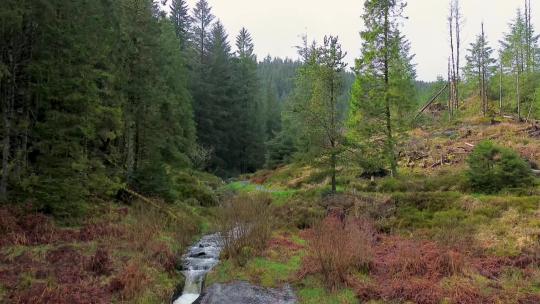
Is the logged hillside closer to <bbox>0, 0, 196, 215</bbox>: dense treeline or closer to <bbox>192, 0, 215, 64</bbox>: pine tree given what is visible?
<bbox>0, 0, 196, 215</bbox>: dense treeline

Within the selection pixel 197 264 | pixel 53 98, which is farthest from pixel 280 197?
pixel 53 98

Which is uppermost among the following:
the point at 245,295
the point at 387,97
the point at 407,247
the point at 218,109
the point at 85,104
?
the point at 218,109

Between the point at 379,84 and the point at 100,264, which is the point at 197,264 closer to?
the point at 100,264

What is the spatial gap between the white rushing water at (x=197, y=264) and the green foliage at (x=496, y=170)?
504 inches

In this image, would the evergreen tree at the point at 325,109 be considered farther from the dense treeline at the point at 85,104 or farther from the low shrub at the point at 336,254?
the low shrub at the point at 336,254

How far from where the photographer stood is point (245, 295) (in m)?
11.3

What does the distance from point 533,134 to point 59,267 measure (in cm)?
3097

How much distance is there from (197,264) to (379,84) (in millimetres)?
17264

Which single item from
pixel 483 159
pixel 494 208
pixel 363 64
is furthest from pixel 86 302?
pixel 363 64

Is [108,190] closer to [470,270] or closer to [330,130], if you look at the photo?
[330,130]

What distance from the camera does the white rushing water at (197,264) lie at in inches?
487

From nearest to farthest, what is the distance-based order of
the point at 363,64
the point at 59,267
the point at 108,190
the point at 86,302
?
the point at 86,302
the point at 59,267
the point at 108,190
the point at 363,64

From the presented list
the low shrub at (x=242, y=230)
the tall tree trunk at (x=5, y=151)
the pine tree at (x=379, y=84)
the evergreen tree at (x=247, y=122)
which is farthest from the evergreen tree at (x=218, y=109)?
the low shrub at (x=242, y=230)

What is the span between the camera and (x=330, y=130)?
2350 cm
